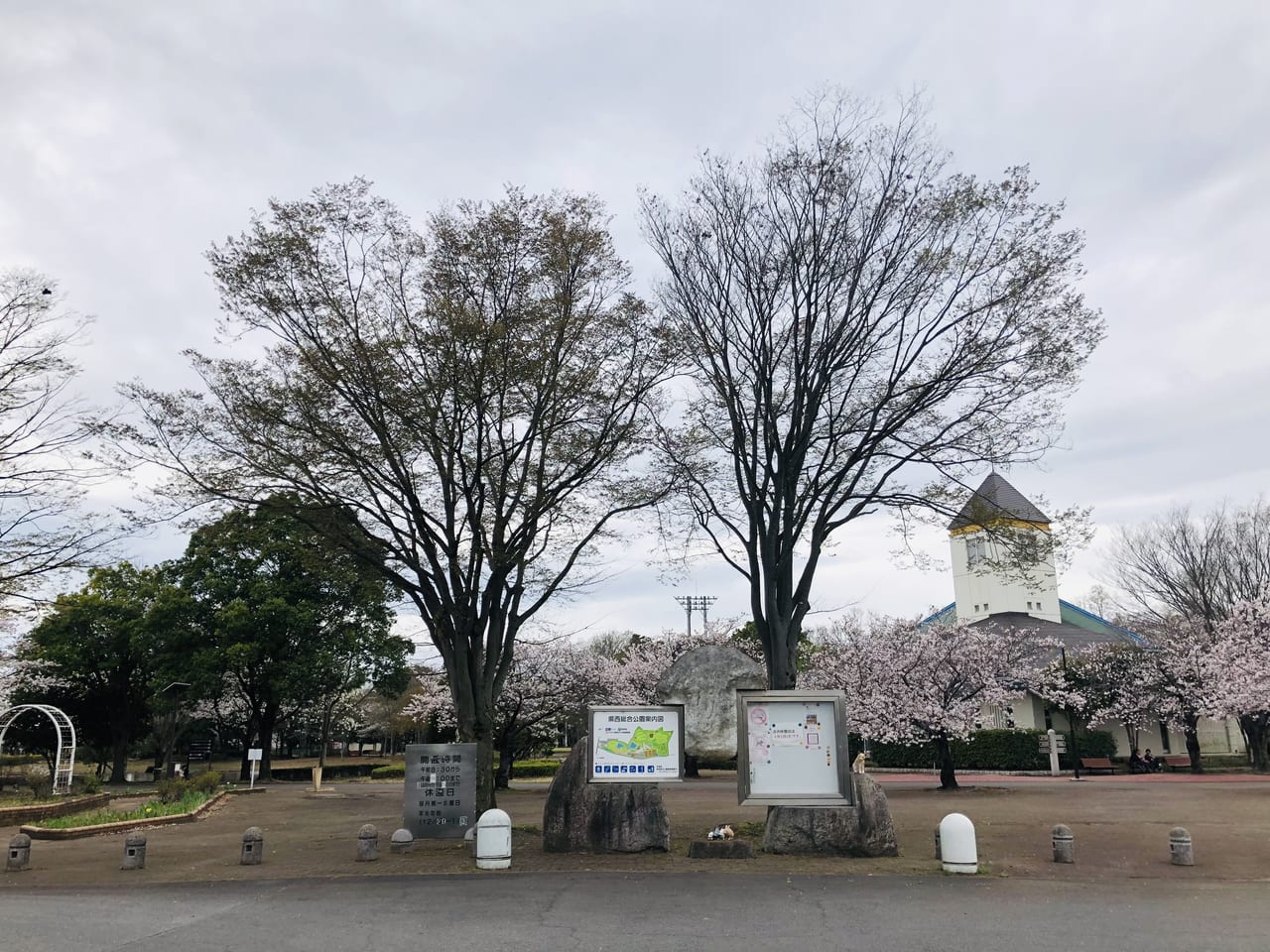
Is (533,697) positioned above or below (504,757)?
above

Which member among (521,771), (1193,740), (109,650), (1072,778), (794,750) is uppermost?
(109,650)

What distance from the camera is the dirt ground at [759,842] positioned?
11.3 m

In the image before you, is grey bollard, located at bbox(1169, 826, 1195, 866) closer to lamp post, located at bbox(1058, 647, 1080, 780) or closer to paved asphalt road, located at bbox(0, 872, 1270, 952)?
paved asphalt road, located at bbox(0, 872, 1270, 952)

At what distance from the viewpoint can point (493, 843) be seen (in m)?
11.5

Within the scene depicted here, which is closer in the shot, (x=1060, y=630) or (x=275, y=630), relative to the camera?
(x=275, y=630)

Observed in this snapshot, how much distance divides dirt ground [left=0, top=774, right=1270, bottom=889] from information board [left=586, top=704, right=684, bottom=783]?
1.07 m

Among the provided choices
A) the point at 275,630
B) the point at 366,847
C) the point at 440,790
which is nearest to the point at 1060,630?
the point at 275,630

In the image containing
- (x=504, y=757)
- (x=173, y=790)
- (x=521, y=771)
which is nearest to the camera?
(x=173, y=790)

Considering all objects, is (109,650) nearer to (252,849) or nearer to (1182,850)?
(252,849)

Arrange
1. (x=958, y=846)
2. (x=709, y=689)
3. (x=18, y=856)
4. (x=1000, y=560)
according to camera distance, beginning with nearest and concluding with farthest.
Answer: (x=958, y=846) → (x=18, y=856) → (x=1000, y=560) → (x=709, y=689)

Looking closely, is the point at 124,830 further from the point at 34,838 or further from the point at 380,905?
the point at 380,905

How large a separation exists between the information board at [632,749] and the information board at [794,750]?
3.30ft

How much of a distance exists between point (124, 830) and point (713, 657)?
21.8 meters

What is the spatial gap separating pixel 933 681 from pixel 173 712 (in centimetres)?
2983
